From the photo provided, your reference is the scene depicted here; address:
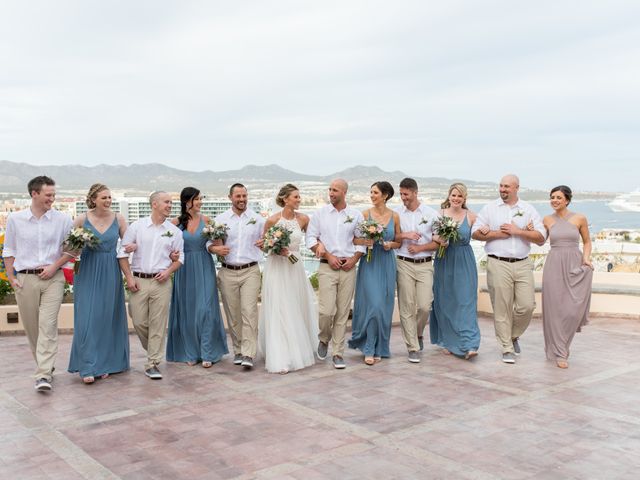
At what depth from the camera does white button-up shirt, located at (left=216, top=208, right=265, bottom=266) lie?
7754 mm

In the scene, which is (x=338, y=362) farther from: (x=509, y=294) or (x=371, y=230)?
(x=509, y=294)

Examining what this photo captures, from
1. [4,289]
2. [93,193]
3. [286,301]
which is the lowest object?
[4,289]

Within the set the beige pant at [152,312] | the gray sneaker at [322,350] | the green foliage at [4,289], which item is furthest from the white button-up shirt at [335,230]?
the green foliage at [4,289]

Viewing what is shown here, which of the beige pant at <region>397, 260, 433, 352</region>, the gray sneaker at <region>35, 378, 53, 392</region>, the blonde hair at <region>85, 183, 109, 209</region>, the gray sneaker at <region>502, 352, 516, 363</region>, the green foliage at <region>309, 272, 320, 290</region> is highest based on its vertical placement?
the blonde hair at <region>85, 183, 109, 209</region>

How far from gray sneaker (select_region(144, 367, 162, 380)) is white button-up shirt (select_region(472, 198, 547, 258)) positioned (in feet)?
13.3

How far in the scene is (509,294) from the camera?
8.07 meters

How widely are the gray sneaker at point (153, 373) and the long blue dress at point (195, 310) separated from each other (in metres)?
0.64

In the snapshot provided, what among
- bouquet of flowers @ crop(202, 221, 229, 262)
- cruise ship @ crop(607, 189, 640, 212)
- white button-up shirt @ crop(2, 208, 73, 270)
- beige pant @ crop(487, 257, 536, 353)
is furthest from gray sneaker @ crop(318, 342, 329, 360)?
cruise ship @ crop(607, 189, 640, 212)

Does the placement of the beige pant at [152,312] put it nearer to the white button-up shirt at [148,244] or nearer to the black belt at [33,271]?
the white button-up shirt at [148,244]

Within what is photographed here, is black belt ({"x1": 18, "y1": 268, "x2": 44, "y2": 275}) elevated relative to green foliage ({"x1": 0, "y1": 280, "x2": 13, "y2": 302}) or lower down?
elevated

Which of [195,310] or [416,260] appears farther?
[416,260]

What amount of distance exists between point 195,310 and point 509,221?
3.90 metres

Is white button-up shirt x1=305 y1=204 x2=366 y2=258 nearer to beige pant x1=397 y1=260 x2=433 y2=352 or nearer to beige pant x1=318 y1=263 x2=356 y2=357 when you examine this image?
beige pant x1=318 y1=263 x2=356 y2=357

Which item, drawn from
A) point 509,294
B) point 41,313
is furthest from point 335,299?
point 41,313
